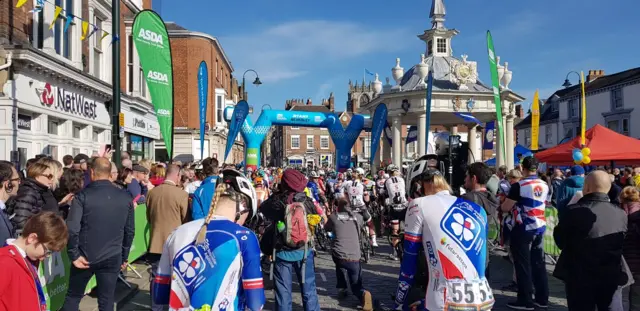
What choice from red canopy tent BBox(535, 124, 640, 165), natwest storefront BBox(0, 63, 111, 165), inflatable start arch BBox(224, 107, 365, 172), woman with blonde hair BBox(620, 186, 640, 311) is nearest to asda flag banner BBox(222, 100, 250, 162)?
inflatable start arch BBox(224, 107, 365, 172)

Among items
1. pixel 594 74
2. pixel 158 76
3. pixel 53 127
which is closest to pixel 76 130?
pixel 53 127

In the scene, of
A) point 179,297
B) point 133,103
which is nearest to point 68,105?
point 133,103

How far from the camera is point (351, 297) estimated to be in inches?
316

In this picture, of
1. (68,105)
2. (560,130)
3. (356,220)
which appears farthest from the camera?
(560,130)

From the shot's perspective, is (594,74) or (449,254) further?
(594,74)

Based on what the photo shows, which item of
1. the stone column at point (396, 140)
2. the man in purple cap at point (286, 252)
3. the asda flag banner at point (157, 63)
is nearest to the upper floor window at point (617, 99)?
the stone column at point (396, 140)

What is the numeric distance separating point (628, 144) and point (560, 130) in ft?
128

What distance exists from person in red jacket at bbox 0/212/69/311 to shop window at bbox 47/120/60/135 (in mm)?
12904

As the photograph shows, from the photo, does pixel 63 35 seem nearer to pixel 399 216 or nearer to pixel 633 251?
pixel 399 216

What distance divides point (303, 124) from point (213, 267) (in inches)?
1015

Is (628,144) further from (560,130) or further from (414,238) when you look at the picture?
(560,130)

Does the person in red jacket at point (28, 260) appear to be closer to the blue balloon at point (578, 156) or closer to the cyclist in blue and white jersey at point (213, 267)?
the cyclist in blue and white jersey at point (213, 267)

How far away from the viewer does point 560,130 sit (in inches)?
1966

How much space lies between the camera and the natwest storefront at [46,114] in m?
12.3
